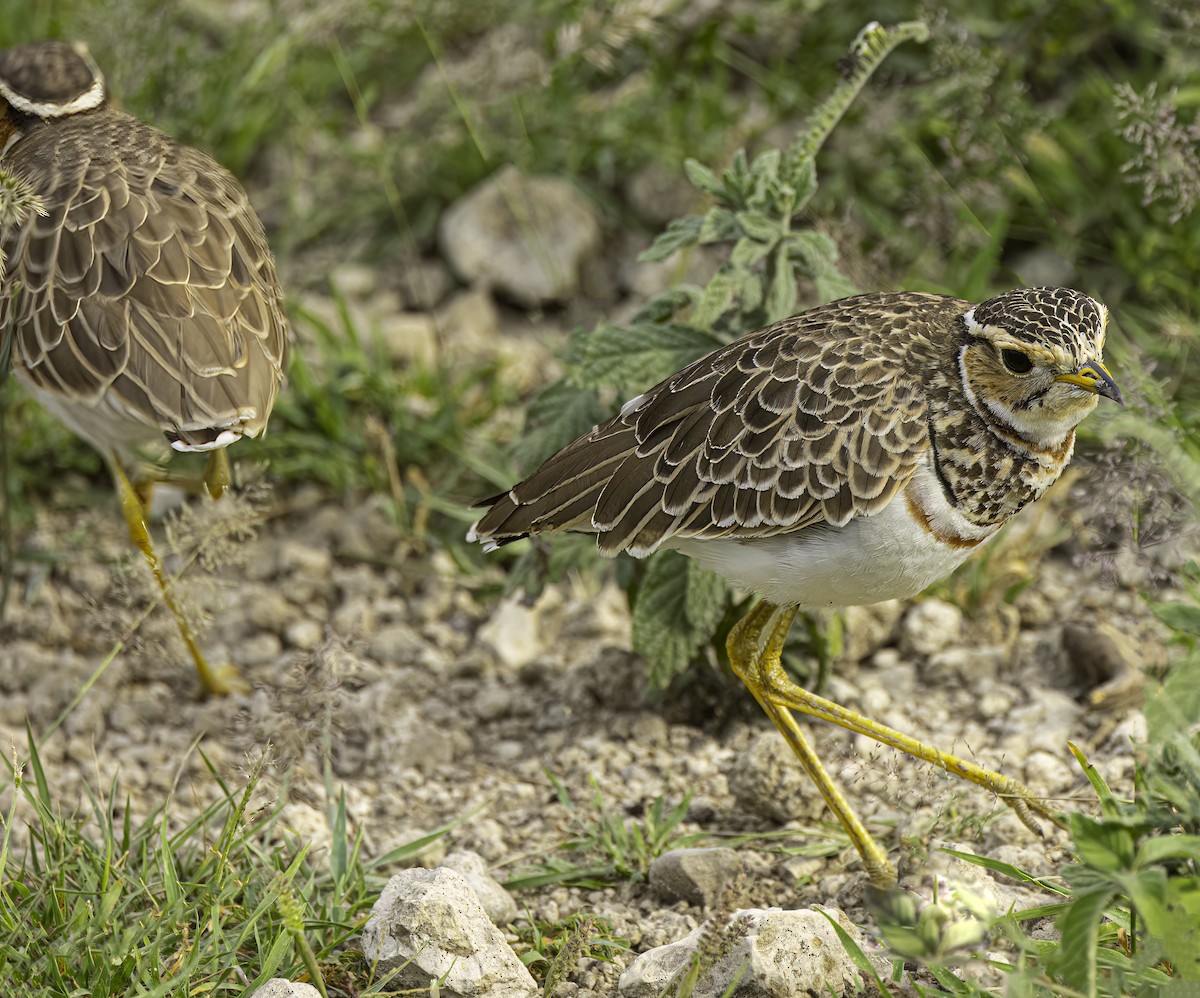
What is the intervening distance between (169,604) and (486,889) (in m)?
1.52

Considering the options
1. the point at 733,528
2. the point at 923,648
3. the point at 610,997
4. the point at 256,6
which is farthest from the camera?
the point at 256,6

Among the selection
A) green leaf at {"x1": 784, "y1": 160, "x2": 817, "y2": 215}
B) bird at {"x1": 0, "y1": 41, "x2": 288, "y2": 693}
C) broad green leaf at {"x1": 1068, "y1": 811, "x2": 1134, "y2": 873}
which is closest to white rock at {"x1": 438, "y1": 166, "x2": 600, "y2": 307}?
bird at {"x1": 0, "y1": 41, "x2": 288, "y2": 693}

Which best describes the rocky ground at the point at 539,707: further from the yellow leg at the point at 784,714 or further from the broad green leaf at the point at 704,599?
the broad green leaf at the point at 704,599

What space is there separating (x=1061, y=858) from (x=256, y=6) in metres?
6.05

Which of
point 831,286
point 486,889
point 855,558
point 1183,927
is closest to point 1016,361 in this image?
point 855,558

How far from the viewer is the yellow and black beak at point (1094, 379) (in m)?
3.60

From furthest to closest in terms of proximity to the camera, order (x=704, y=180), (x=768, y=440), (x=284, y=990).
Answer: (x=704, y=180) < (x=768, y=440) < (x=284, y=990)

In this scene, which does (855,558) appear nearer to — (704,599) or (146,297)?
(704,599)

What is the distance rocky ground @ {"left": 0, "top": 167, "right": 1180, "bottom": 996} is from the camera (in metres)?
4.13

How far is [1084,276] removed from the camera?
626cm

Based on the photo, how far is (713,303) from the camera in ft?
14.6

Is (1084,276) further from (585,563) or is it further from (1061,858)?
(1061,858)

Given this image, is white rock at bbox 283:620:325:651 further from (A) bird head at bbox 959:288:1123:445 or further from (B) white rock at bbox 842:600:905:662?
(A) bird head at bbox 959:288:1123:445

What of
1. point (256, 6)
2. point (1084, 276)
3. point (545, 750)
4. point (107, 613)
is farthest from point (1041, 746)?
point (256, 6)
